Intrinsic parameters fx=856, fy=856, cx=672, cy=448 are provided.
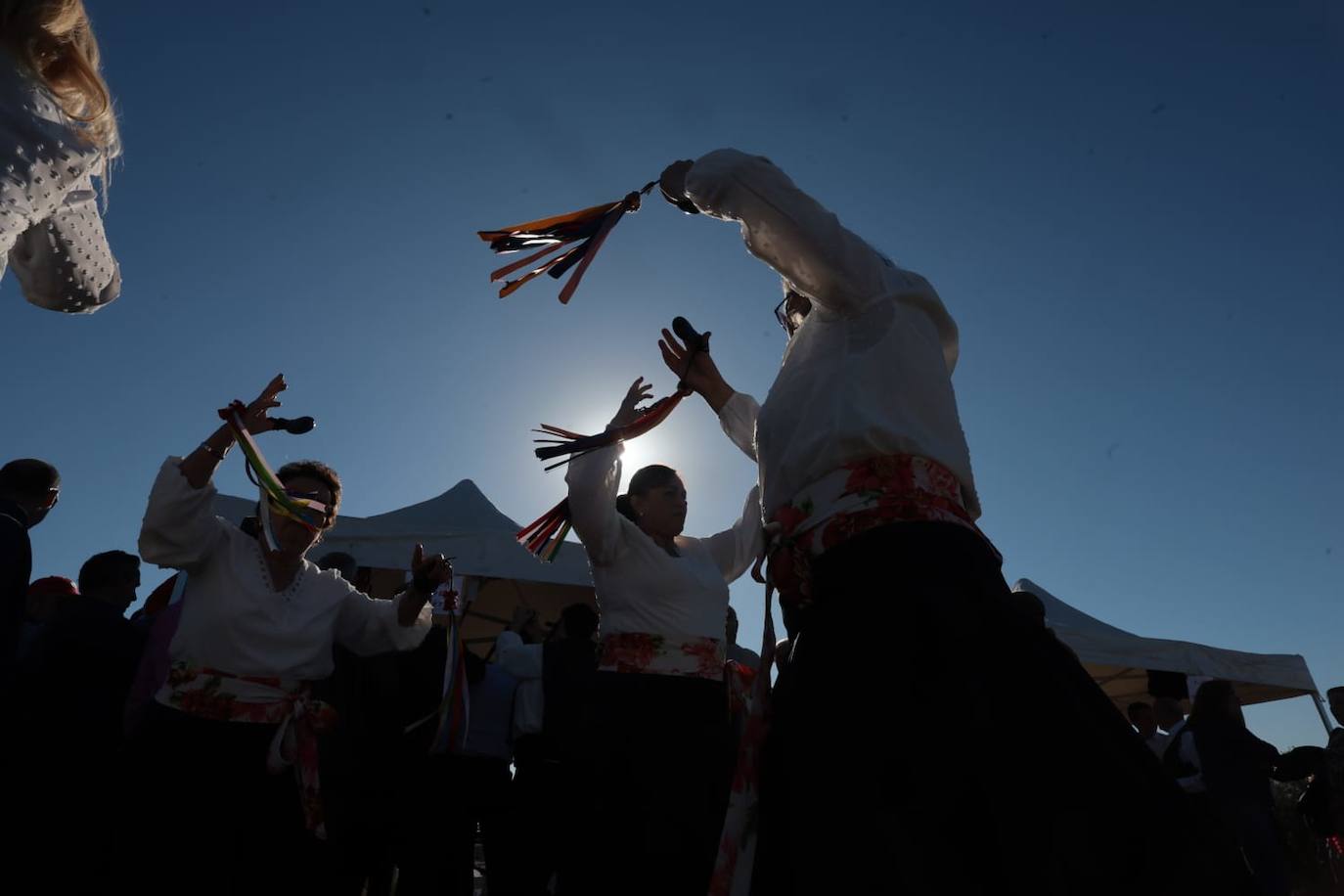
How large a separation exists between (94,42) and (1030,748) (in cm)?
186

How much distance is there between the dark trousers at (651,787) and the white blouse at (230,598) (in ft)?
3.23

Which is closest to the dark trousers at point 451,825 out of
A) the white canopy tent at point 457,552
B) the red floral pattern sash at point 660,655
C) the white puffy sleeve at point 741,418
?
the red floral pattern sash at point 660,655

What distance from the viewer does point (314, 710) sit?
102 inches

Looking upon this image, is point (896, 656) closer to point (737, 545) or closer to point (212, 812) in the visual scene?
point (212, 812)

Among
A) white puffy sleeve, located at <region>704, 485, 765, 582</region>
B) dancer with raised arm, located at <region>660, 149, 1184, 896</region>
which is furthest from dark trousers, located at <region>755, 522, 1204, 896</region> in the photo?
white puffy sleeve, located at <region>704, 485, 765, 582</region>

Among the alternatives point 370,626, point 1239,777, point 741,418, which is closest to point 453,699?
point 370,626

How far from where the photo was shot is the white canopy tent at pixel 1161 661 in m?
9.19

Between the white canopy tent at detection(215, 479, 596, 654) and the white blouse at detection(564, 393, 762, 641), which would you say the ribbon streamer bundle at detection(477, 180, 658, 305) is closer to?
the white blouse at detection(564, 393, 762, 641)

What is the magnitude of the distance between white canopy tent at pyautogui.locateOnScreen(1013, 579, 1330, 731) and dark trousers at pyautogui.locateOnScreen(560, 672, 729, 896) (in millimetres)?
6496

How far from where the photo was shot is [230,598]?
2.56 m

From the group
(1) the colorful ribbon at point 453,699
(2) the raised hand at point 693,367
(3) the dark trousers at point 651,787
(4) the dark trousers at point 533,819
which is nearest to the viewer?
(2) the raised hand at point 693,367

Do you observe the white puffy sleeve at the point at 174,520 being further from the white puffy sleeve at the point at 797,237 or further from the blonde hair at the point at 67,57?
the white puffy sleeve at the point at 797,237

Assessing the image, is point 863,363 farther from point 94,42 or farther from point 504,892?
point 504,892

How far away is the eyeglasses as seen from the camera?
6.36ft
